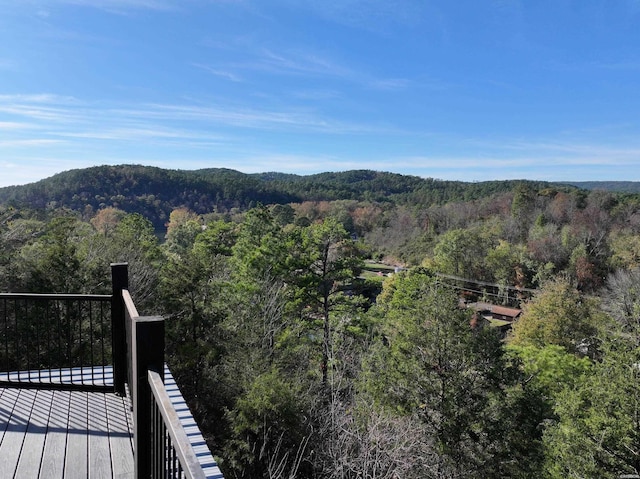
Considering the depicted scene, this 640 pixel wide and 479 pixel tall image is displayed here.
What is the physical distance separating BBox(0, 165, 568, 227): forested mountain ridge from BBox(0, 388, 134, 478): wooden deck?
1907 inches

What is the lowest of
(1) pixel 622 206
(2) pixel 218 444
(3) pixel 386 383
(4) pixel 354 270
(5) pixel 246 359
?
(2) pixel 218 444

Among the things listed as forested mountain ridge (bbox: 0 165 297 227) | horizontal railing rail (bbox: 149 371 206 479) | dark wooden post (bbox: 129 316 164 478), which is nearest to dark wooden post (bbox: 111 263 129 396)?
dark wooden post (bbox: 129 316 164 478)

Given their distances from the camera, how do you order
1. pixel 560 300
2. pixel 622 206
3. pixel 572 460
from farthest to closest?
pixel 622 206, pixel 560 300, pixel 572 460

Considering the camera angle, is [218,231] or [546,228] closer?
[218,231]

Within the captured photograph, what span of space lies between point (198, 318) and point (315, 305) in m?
4.74

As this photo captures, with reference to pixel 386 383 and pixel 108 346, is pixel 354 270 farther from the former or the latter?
pixel 108 346

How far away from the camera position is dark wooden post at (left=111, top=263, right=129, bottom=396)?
3.27 metres

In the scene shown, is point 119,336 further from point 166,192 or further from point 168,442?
point 166,192

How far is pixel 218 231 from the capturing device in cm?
2728

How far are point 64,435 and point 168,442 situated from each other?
1.78m

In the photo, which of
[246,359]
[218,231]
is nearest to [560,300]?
[246,359]

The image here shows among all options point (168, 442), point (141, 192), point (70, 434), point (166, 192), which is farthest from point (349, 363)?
point (166, 192)

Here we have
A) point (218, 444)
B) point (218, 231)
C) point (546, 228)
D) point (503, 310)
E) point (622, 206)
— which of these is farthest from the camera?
point (622, 206)

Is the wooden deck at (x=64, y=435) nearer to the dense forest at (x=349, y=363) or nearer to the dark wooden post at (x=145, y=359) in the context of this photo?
the dark wooden post at (x=145, y=359)
